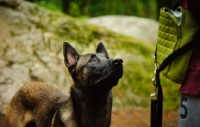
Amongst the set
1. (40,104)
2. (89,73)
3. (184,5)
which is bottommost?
(40,104)

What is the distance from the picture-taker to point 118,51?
8.68 m

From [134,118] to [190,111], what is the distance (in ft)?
14.0

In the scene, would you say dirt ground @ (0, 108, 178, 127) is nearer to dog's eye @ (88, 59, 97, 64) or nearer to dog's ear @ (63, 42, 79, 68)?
dog's ear @ (63, 42, 79, 68)

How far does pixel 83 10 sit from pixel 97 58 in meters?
15.5

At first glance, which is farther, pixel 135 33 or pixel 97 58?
pixel 135 33

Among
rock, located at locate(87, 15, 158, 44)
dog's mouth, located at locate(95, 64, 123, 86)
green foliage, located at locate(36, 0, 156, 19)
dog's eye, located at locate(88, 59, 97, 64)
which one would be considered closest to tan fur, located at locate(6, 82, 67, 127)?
dog's eye, located at locate(88, 59, 97, 64)

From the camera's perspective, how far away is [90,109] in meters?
3.99

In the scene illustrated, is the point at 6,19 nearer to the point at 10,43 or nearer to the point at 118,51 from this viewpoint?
the point at 10,43

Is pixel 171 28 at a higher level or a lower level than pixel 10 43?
higher

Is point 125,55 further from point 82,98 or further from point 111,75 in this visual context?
point 111,75

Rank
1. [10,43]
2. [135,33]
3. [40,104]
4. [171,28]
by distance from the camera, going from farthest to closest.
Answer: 1. [135,33]
2. [10,43]
3. [40,104]
4. [171,28]

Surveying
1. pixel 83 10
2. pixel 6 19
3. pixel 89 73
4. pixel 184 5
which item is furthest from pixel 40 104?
pixel 83 10

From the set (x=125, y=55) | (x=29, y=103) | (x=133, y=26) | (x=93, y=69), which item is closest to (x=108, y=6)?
(x=133, y=26)

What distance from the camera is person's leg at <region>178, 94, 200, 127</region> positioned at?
313 centimetres
